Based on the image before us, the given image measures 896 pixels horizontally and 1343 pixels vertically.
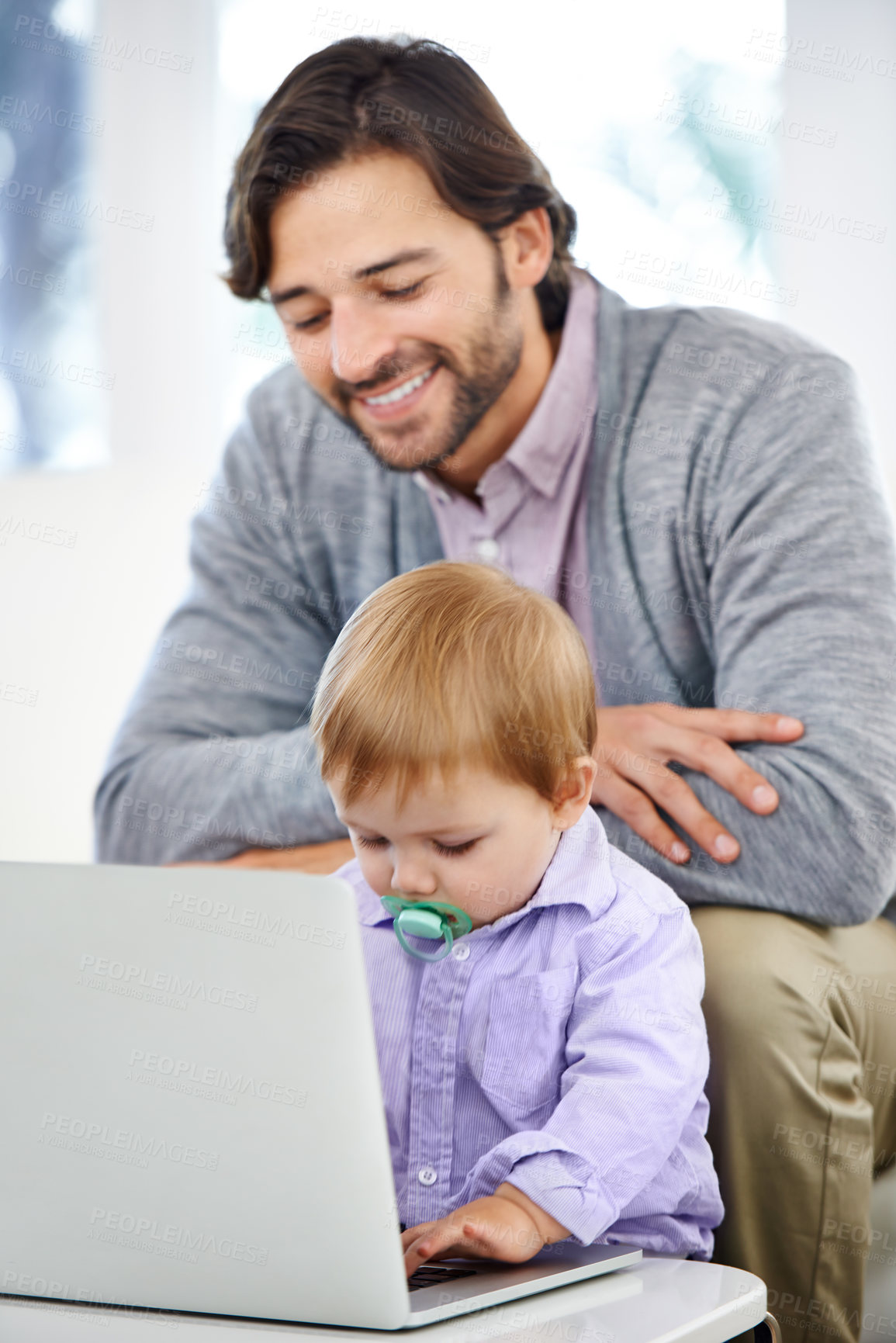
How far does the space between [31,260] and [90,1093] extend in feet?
6.65

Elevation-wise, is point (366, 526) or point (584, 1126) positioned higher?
point (366, 526)

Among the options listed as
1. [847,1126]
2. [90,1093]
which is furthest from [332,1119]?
[847,1126]

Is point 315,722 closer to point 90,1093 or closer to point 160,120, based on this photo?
point 90,1093

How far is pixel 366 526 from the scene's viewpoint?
158cm

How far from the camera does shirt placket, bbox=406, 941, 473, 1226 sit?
0.90 m

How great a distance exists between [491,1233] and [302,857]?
70 centimetres

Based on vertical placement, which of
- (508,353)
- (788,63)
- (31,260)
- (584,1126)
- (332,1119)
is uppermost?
(788,63)

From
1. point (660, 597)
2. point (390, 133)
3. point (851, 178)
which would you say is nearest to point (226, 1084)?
point (660, 597)

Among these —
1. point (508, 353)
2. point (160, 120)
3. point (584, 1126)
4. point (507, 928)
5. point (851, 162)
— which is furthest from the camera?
point (160, 120)

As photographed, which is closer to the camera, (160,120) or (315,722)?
(315,722)

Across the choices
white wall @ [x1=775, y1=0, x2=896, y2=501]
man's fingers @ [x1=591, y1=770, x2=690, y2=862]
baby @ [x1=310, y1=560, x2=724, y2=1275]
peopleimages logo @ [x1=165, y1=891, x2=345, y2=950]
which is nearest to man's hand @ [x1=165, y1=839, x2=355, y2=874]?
man's fingers @ [x1=591, y1=770, x2=690, y2=862]

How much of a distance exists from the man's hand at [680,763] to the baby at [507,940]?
9.0 inches

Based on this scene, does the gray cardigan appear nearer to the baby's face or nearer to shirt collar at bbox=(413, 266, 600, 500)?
shirt collar at bbox=(413, 266, 600, 500)

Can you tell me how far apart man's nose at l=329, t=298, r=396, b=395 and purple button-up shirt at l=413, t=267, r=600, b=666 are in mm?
191
